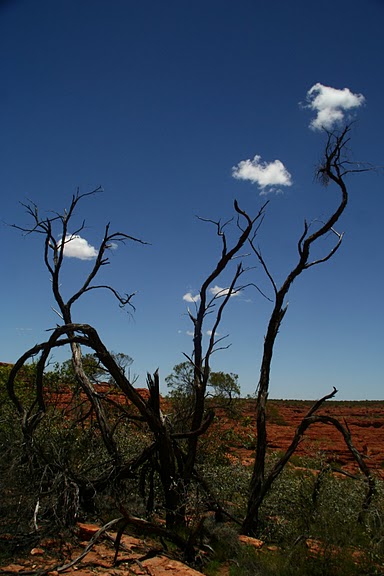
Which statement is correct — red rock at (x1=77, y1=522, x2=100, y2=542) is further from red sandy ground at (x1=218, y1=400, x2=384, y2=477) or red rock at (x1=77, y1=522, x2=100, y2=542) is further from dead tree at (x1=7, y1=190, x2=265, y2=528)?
red sandy ground at (x1=218, y1=400, x2=384, y2=477)

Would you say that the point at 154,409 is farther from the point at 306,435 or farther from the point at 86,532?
the point at 306,435

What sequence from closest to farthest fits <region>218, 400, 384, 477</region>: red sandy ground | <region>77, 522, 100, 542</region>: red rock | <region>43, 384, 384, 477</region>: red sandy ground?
<region>77, 522, 100, 542</region>: red rock, <region>43, 384, 384, 477</region>: red sandy ground, <region>218, 400, 384, 477</region>: red sandy ground

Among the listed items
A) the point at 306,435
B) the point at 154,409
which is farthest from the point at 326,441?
the point at 154,409

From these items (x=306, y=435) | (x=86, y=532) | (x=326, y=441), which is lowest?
(x=86, y=532)

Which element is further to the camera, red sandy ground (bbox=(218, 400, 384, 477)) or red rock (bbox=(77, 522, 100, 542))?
red sandy ground (bbox=(218, 400, 384, 477))

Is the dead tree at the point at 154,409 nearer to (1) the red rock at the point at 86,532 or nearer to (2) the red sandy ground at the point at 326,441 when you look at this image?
(1) the red rock at the point at 86,532

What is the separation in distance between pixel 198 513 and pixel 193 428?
154cm

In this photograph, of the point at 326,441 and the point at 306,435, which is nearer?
the point at 306,435

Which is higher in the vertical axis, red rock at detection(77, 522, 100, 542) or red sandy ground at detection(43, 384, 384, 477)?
red sandy ground at detection(43, 384, 384, 477)

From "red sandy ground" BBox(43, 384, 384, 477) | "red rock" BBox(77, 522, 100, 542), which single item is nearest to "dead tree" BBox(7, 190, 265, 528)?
"red rock" BBox(77, 522, 100, 542)

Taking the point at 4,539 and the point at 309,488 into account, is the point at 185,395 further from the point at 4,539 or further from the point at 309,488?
the point at 4,539

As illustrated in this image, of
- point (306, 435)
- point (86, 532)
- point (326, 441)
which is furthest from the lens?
point (326, 441)

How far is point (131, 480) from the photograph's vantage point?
32.4ft

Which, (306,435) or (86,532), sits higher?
(306,435)
